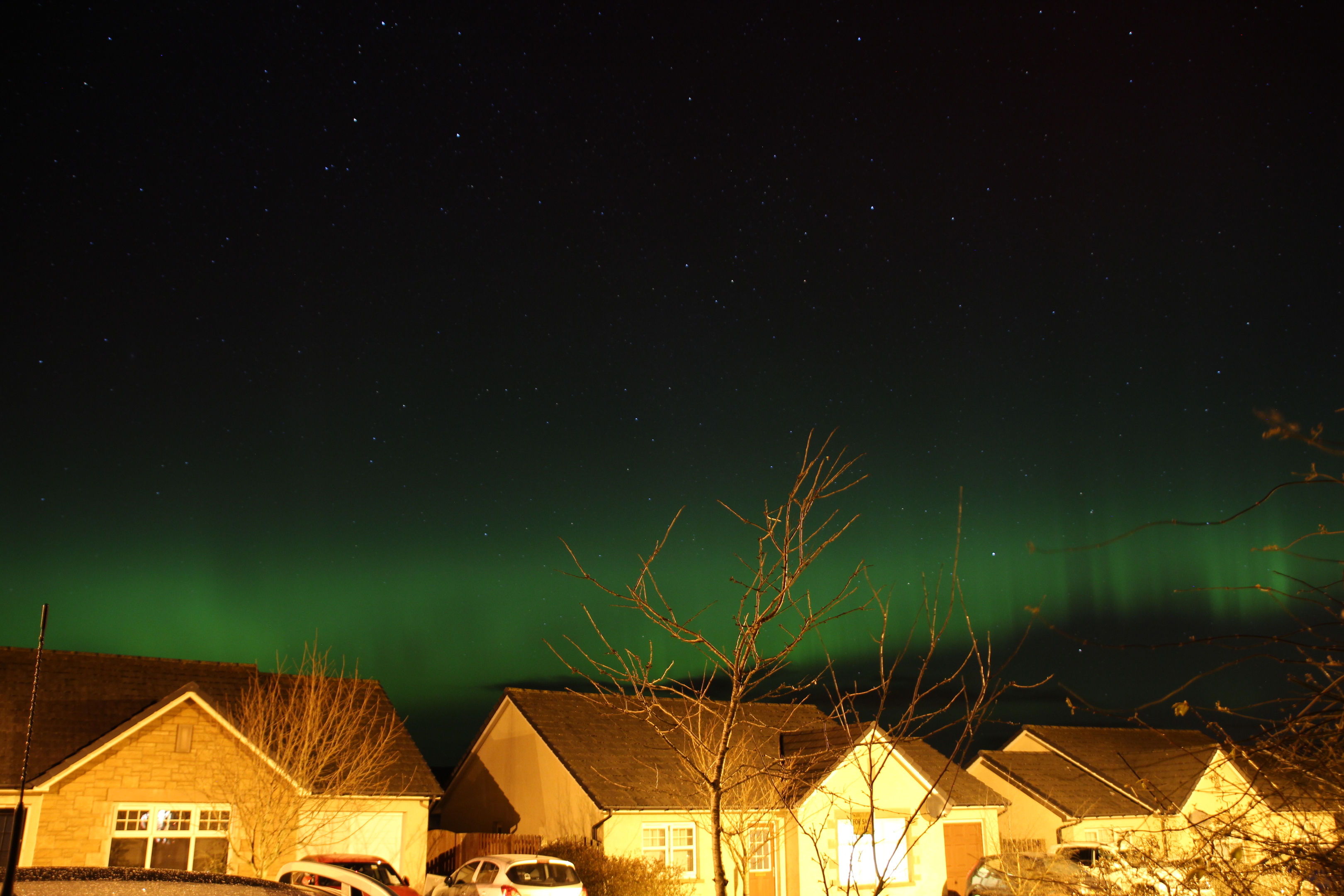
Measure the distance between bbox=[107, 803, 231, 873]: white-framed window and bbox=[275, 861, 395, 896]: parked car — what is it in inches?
139

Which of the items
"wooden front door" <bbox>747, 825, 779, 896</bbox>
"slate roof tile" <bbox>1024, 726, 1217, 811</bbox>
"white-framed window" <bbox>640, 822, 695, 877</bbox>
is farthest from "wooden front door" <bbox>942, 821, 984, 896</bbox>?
"white-framed window" <bbox>640, 822, 695, 877</bbox>

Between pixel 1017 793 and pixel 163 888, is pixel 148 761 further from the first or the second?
pixel 1017 793

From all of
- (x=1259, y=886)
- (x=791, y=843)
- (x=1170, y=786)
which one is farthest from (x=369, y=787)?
(x=1170, y=786)

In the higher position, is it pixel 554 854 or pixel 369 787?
pixel 369 787

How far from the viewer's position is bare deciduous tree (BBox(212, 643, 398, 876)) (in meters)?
21.9

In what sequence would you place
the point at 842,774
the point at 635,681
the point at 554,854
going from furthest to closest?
the point at 842,774, the point at 554,854, the point at 635,681

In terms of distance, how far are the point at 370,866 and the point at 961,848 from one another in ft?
60.9

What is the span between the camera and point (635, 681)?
22.3 feet

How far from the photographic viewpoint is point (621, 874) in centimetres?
2411

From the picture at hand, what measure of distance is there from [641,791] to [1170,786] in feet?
67.2

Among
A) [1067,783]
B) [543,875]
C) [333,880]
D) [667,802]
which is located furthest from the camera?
[1067,783]

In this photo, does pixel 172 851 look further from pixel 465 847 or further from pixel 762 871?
pixel 762 871

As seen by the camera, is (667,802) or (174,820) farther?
(667,802)

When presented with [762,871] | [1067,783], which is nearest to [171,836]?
[762,871]
